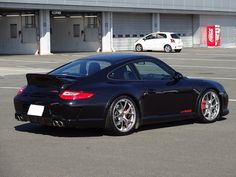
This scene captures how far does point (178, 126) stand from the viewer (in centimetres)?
951

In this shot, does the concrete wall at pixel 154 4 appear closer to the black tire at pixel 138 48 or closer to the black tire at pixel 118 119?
the black tire at pixel 138 48

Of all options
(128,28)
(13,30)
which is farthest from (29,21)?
(128,28)

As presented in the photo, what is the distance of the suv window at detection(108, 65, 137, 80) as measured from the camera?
880cm

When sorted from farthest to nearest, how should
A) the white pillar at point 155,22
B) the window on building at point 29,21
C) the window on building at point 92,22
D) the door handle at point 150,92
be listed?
the white pillar at point 155,22 → the window on building at point 92,22 → the window on building at point 29,21 → the door handle at point 150,92

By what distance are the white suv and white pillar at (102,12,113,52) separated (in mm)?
2273

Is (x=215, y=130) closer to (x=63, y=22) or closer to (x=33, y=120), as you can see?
(x=33, y=120)

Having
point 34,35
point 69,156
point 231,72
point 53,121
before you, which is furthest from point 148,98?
point 34,35

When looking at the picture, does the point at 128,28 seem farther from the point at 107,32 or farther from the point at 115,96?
the point at 115,96

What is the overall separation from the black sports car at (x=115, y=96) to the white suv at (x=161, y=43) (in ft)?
100

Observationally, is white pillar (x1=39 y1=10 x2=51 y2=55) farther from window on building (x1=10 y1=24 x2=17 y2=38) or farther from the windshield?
the windshield

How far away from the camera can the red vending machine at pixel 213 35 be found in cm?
5197

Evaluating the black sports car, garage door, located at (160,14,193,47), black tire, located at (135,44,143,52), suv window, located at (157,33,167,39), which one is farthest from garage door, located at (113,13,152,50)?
the black sports car

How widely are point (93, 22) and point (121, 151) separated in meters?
36.9

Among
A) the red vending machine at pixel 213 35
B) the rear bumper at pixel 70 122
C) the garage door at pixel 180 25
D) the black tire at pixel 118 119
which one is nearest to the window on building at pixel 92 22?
the garage door at pixel 180 25
